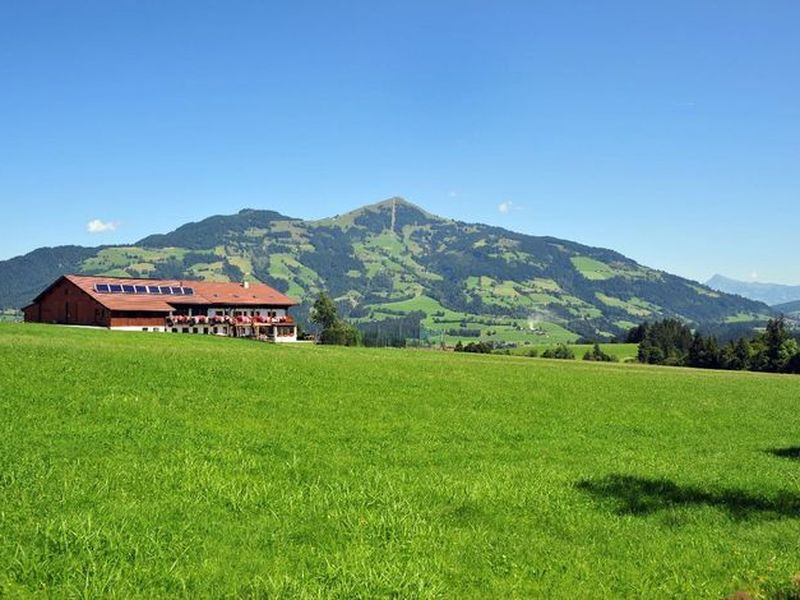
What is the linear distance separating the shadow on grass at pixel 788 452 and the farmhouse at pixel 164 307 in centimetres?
7680

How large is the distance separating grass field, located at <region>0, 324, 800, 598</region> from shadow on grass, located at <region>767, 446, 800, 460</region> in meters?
0.40

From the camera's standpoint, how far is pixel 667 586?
1028 cm

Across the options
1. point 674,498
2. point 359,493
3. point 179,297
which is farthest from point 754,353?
point 359,493

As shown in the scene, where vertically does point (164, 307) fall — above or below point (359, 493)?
above

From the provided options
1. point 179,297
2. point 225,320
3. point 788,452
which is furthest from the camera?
point 225,320

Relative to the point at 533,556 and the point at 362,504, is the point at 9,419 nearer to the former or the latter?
the point at 362,504

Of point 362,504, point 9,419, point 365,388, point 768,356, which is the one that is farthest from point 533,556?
point 768,356

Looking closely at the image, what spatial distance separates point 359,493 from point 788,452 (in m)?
18.2

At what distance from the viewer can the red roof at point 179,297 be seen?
87.2 meters

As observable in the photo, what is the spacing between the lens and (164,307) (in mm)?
92062

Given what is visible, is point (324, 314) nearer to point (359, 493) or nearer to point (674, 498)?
point (674, 498)

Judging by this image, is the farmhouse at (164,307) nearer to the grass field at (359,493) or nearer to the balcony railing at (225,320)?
the balcony railing at (225,320)

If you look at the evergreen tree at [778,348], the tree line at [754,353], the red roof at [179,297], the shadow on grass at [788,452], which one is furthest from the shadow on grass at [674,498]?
the evergreen tree at [778,348]

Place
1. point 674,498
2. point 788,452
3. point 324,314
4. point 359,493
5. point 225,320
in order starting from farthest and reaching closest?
point 324,314, point 225,320, point 788,452, point 674,498, point 359,493
